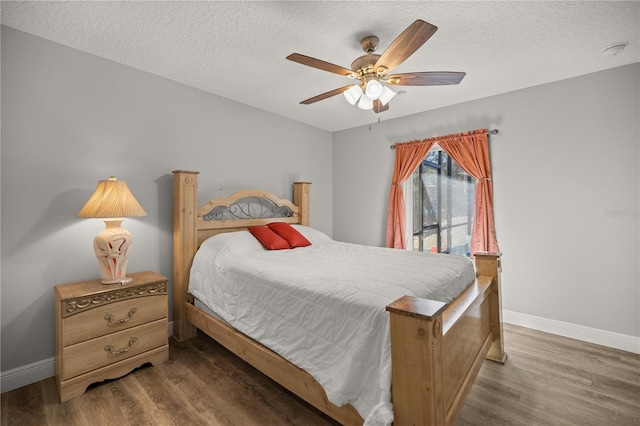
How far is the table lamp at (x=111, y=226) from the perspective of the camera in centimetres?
210

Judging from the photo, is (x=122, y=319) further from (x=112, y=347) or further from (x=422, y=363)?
(x=422, y=363)

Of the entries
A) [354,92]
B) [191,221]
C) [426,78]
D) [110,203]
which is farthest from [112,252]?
[426,78]

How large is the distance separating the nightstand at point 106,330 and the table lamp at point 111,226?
0.13 metres

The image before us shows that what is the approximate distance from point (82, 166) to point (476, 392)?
3451 mm

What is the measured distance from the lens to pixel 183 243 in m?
2.77

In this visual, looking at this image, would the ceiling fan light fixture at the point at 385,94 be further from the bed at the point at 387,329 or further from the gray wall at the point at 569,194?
the gray wall at the point at 569,194

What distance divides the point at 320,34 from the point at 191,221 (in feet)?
6.68

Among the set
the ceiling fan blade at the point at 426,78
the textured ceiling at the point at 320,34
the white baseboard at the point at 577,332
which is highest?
the textured ceiling at the point at 320,34

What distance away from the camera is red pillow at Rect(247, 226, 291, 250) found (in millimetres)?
2953

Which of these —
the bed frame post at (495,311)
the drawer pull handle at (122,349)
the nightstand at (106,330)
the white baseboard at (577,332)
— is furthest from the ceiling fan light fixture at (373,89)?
the white baseboard at (577,332)

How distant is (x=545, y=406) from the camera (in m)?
1.81

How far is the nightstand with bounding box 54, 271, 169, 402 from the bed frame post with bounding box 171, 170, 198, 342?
0.38m

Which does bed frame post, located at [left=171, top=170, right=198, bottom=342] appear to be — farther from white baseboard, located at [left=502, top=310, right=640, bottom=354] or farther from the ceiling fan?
white baseboard, located at [left=502, top=310, right=640, bottom=354]

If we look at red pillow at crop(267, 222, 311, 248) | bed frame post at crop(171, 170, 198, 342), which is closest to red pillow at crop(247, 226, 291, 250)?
red pillow at crop(267, 222, 311, 248)
